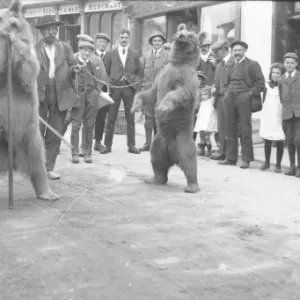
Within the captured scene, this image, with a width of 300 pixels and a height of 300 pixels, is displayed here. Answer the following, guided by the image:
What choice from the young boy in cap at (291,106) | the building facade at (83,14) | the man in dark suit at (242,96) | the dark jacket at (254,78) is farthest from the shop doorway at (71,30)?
the young boy in cap at (291,106)

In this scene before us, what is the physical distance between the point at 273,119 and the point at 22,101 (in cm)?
442

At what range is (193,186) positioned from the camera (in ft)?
19.9

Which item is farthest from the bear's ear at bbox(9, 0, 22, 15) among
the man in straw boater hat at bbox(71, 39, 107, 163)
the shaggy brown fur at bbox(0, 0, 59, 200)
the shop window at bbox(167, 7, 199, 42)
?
the shop window at bbox(167, 7, 199, 42)

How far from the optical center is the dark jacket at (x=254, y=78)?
8.18 m

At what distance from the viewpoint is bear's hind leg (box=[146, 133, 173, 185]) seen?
621cm

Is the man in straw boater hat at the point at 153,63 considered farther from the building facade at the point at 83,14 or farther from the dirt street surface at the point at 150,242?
the building facade at the point at 83,14

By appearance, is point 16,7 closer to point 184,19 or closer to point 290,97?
point 290,97

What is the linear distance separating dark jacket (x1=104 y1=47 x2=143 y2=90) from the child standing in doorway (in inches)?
49.0

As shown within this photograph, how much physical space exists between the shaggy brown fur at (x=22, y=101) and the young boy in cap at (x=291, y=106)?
3843mm

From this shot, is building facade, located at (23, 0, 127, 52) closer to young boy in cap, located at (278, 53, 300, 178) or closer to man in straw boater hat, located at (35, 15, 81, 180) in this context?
young boy in cap, located at (278, 53, 300, 178)

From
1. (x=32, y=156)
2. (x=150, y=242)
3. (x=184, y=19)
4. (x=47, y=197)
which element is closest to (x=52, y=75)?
(x=32, y=156)

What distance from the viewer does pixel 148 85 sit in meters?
9.67

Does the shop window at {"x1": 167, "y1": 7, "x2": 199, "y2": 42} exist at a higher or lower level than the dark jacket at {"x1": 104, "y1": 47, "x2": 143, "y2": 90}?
higher

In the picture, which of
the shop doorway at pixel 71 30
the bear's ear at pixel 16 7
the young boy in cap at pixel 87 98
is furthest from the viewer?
the shop doorway at pixel 71 30
